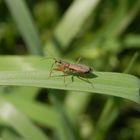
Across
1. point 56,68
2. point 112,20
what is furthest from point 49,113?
point 112,20

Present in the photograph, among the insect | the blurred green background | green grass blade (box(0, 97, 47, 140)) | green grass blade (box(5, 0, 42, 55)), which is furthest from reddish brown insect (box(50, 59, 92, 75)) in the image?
the blurred green background

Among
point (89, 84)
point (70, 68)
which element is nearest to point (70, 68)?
point (70, 68)

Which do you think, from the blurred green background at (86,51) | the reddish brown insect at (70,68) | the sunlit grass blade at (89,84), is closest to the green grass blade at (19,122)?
the blurred green background at (86,51)

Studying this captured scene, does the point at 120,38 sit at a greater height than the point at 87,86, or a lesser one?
greater

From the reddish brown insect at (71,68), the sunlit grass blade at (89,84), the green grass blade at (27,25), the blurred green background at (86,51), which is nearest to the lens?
the sunlit grass blade at (89,84)

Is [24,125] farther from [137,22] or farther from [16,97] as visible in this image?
[137,22]

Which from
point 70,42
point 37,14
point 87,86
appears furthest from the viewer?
point 37,14

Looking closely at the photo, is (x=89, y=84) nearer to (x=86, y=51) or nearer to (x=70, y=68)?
(x=70, y=68)

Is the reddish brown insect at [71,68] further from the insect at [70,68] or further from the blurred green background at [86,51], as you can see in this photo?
the blurred green background at [86,51]

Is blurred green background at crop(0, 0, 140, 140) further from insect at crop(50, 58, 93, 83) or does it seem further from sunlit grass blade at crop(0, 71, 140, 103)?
sunlit grass blade at crop(0, 71, 140, 103)
